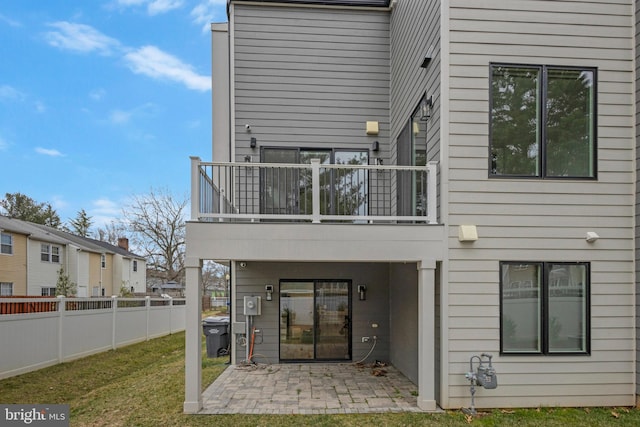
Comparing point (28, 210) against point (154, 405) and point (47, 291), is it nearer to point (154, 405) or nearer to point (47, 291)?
point (47, 291)

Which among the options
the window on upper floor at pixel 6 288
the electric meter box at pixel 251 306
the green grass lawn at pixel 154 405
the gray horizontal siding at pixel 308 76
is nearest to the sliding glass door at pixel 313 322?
the electric meter box at pixel 251 306

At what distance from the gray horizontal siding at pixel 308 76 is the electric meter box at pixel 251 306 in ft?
9.16

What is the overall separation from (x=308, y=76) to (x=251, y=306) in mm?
4633

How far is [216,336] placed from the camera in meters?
Result: 8.52

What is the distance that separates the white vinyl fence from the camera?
672cm

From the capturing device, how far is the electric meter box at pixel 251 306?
744 cm

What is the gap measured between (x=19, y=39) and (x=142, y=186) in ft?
31.2

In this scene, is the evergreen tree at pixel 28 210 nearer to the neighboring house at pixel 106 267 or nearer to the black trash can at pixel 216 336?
the neighboring house at pixel 106 267

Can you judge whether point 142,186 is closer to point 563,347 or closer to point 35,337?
point 35,337

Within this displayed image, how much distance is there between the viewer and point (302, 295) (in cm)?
768

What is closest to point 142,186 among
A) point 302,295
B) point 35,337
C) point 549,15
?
point 35,337

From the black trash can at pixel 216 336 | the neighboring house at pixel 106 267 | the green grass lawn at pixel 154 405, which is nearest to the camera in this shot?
the green grass lawn at pixel 154 405

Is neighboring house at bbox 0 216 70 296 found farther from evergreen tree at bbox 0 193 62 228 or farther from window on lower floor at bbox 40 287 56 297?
evergreen tree at bbox 0 193 62 228

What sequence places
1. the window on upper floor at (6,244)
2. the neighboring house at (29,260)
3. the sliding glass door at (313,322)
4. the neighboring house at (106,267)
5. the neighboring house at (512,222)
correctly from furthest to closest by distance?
the neighboring house at (106,267)
the neighboring house at (29,260)
the window on upper floor at (6,244)
the sliding glass door at (313,322)
the neighboring house at (512,222)
